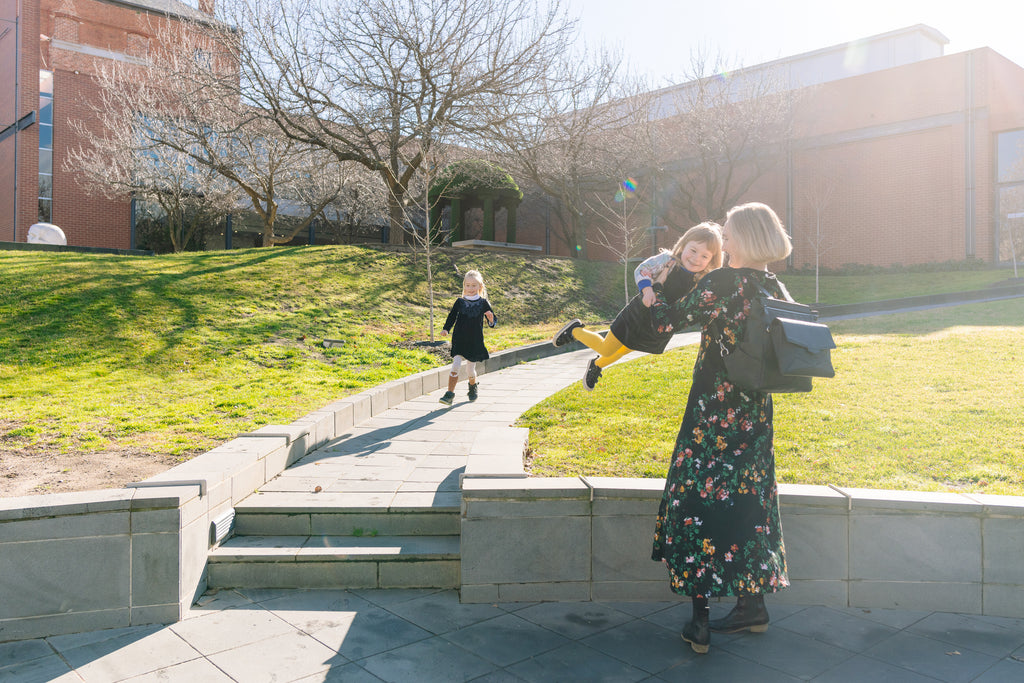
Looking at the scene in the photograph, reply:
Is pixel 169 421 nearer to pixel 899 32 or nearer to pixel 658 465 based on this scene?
pixel 658 465

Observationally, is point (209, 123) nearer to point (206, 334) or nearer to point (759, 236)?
point (206, 334)

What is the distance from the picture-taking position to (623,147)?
25.2 metres

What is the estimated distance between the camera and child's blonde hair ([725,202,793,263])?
3.19m

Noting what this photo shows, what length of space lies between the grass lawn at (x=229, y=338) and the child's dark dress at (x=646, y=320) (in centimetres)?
190

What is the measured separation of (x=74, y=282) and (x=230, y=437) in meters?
7.69

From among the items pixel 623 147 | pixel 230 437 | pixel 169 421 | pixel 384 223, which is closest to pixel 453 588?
pixel 230 437

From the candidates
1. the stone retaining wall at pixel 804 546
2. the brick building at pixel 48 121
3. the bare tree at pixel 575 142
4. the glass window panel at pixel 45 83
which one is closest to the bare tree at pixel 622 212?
the bare tree at pixel 575 142

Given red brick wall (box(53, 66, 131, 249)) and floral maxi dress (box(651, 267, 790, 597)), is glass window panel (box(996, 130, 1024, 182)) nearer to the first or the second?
floral maxi dress (box(651, 267, 790, 597))

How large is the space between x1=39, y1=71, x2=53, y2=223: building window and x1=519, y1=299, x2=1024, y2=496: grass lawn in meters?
26.1

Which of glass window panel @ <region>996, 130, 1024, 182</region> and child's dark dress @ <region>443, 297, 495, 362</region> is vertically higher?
glass window panel @ <region>996, 130, 1024, 182</region>

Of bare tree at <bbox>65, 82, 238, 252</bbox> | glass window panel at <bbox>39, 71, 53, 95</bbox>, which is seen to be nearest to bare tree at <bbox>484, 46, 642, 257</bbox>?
bare tree at <bbox>65, 82, 238, 252</bbox>

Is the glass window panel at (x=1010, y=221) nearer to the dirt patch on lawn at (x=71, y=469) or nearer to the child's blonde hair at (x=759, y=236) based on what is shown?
the child's blonde hair at (x=759, y=236)

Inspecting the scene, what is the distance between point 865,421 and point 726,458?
3605 mm

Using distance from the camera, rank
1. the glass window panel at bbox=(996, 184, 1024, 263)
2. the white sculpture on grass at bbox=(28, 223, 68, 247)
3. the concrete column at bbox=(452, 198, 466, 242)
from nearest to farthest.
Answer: the white sculpture on grass at bbox=(28, 223, 68, 247), the concrete column at bbox=(452, 198, 466, 242), the glass window panel at bbox=(996, 184, 1024, 263)
